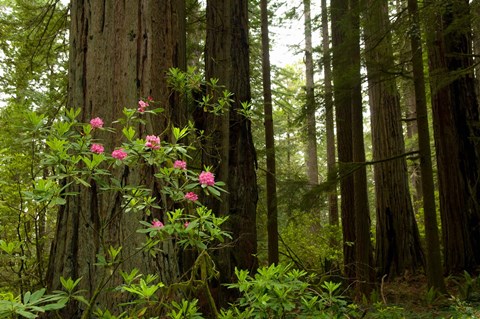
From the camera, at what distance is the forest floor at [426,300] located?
3502 mm

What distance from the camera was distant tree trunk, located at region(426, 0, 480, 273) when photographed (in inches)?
266

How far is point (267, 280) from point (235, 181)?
9.51 feet

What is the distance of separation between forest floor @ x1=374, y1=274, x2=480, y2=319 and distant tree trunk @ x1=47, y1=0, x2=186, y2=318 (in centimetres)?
216

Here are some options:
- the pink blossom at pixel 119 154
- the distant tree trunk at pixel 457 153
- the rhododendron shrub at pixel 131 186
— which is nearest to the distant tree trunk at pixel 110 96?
the rhododendron shrub at pixel 131 186

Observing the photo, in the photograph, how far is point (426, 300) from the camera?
16.6ft

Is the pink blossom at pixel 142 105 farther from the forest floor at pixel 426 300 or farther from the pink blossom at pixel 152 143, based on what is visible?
the forest floor at pixel 426 300

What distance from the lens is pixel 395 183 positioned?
8.42 m

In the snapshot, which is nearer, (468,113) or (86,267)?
(86,267)

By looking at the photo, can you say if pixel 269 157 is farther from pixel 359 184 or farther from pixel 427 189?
pixel 427 189

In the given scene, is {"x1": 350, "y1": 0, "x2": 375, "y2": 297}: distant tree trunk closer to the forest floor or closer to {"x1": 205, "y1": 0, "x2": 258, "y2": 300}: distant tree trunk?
the forest floor

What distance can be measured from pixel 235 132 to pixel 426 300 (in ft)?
10.5

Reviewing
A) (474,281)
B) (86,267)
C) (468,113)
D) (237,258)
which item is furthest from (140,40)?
(468,113)

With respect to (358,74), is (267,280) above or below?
below

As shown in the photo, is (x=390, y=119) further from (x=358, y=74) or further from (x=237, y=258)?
(x=237, y=258)
